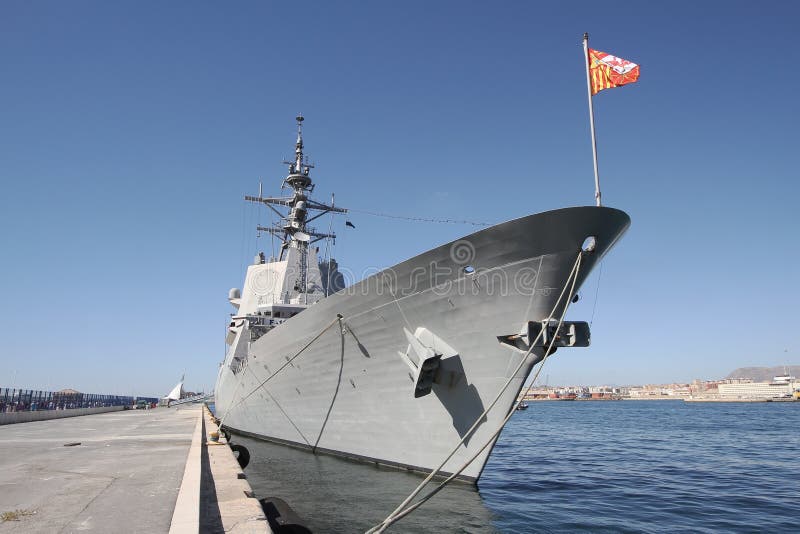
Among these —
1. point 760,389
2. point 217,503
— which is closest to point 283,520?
point 217,503

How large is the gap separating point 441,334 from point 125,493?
5659mm

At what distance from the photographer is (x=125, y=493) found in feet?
16.2

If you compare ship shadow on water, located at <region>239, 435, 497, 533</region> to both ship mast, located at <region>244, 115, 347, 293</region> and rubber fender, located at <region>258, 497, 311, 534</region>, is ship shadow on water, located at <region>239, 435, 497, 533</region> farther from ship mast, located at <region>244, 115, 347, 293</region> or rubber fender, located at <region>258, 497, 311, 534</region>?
ship mast, located at <region>244, 115, 347, 293</region>

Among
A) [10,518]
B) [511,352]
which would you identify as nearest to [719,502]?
[511,352]

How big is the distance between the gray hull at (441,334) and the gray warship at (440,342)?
0.07 ft

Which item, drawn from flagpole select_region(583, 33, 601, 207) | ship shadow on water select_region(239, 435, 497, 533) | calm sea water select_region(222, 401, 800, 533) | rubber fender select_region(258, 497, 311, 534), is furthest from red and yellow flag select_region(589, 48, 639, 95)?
rubber fender select_region(258, 497, 311, 534)

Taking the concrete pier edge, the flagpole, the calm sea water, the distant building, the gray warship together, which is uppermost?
the flagpole

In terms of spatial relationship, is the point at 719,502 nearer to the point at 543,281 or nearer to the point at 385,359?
the point at 543,281

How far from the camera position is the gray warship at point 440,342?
7984 mm

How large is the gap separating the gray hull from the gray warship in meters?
0.02

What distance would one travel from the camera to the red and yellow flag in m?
7.93

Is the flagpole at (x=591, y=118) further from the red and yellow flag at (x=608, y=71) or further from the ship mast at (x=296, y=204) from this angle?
the ship mast at (x=296, y=204)

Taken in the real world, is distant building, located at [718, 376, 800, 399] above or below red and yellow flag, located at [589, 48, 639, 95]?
below

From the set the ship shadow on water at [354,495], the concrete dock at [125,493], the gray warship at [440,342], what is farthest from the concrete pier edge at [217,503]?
the gray warship at [440,342]
